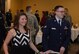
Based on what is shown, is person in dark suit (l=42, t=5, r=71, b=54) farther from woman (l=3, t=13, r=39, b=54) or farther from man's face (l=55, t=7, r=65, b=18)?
woman (l=3, t=13, r=39, b=54)

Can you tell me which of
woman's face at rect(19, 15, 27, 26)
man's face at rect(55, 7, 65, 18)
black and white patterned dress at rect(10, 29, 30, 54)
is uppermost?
man's face at rect(55, 7, 65, 18)

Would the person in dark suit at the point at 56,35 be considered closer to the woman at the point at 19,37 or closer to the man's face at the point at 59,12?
the man's face at the point at 59,12

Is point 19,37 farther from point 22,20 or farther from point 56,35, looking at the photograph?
point 56,35

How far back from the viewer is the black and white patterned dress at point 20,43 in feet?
12.7

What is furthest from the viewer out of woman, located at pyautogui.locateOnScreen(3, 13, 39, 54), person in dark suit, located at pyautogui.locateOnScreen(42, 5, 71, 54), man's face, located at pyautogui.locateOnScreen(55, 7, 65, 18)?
person in dark suit, located at pyautogui.locateOnScreen(42, 5, 71, 54)

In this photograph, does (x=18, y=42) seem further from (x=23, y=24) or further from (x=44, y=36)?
(x=44, y=36)

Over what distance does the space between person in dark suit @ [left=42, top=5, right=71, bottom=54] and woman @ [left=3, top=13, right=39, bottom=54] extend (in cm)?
46

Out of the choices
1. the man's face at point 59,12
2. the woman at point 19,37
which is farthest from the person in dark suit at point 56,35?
the woman at point 19,37

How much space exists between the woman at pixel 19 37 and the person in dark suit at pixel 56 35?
0.46m

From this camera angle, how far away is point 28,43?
13.0 feet

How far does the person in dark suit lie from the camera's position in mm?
4312

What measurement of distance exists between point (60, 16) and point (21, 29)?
2.21 feet

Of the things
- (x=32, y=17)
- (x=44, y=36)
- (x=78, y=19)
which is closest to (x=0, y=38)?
(x=32, y=17)

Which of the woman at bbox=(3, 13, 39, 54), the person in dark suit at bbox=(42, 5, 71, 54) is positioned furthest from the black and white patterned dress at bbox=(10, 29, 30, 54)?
the person in dark suit at bbox=(42, 5, 71, 54)
